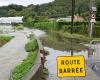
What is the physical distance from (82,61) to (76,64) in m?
0.21

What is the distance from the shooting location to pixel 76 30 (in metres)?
54.9

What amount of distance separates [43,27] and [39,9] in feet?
187

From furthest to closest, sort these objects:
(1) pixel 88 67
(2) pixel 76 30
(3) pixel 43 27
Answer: (3) pixel 43 27 < (2) pixel 76 30 < (1) pixel 88 67

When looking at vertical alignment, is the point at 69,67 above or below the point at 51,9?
above

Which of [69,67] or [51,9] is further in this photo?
[51,9]

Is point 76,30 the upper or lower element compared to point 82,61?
lower

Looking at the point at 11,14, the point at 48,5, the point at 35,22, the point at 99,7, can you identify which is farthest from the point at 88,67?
the point at 11,14

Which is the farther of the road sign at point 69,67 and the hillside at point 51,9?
the hillside at point 51,9

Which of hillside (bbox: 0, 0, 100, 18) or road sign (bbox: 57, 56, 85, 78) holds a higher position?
road sign (bbox: 57, 56, 85, 78)

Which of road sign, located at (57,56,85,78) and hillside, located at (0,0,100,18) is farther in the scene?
hillside, located at (0,0,100,18)

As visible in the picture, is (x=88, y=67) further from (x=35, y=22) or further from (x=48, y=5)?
(x=48, y=5)

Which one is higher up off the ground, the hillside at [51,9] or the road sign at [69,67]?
the road sign at [69,67]

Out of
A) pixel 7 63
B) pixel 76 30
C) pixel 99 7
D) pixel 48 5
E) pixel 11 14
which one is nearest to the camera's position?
pixel 7 63

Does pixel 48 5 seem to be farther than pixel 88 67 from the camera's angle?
Yes
